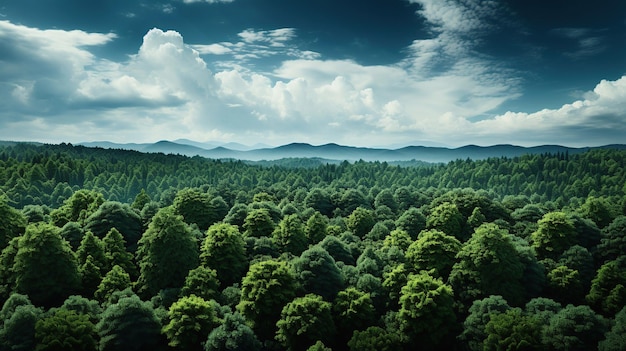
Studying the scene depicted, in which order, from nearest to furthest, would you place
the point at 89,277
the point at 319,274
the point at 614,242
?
the point at 319,274, the point at 89,277, the point at 614,242

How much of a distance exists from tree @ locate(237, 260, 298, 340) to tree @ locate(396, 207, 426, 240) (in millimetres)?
46211

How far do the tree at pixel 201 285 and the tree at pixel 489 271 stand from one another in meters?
36.2

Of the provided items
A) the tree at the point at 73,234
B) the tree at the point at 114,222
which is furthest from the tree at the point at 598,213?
the tree at the point at 73,234

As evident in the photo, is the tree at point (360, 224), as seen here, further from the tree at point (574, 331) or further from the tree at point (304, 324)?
the tree at point (574, 331)

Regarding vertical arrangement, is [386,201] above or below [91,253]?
above

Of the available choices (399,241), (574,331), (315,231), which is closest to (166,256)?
(315,231)

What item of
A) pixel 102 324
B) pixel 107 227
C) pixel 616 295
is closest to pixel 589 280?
pixel 616 295

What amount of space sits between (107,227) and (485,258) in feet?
224

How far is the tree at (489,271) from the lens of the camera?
62344 mm

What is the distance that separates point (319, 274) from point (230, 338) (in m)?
18.2

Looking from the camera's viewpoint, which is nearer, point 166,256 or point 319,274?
point 319,274

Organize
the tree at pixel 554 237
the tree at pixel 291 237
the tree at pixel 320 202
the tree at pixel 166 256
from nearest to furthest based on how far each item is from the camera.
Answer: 1. the tree at pixel 166 256
2. the tree at pixel 554 237
3. the tree at pixel 291 237
4. the tree at pixel 320 202

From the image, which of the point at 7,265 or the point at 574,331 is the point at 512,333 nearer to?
the point at 574,331

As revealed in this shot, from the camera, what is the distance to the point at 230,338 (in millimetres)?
47094
